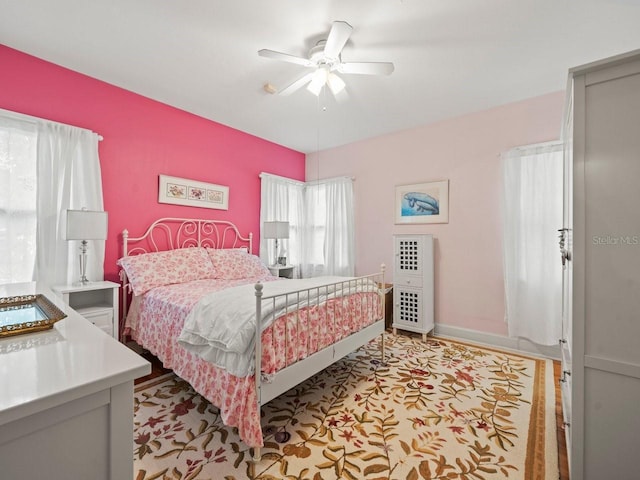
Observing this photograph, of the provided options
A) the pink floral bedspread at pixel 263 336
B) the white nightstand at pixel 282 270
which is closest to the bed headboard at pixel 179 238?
the white nightstand at pixel 282 270

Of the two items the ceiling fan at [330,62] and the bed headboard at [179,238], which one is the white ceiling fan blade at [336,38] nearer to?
the ceiling fan at [330,62]

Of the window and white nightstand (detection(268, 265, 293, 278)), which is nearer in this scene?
the window

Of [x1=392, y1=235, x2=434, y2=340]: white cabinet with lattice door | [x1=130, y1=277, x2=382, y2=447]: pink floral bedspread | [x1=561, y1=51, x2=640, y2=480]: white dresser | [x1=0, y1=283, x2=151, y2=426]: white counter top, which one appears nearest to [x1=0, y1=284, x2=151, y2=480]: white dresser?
[x1=0, y1=283, x2=151, y2=426]: white counter top

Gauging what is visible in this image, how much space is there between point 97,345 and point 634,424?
206 cm

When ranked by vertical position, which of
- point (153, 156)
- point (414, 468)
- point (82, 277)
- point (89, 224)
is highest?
point (153, 156)

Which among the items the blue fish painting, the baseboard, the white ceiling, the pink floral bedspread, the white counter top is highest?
the white ceiling

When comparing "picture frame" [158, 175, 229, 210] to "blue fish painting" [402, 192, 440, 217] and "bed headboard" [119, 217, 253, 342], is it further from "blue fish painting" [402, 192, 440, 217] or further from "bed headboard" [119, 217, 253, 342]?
"blue fish painting" [402, 192, 440, 217]

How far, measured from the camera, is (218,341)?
1.77m

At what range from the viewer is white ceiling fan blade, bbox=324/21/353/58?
1846 millimetres

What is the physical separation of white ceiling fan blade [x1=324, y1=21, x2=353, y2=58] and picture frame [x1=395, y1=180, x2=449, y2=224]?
7.45 feet

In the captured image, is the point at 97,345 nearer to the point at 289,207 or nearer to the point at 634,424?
the point at 634,424

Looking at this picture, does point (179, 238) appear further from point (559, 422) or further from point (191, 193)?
point (559, 422)

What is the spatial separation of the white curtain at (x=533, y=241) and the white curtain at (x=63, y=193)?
431 centimetres

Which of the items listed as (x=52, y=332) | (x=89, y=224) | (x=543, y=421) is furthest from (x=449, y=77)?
(x=89, y=224)
